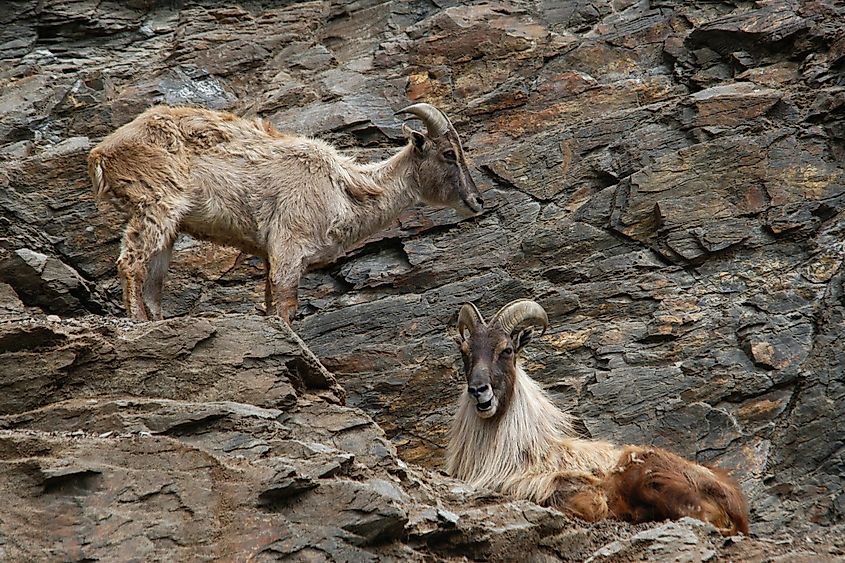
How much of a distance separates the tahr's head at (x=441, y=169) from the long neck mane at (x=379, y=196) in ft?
0.36

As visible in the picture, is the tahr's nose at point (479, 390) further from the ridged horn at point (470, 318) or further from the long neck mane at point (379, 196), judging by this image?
the long neck mane at point (379, 196)

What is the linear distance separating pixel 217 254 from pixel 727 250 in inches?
223

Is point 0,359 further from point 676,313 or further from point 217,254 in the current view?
point 676,313

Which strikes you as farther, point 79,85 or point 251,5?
point 251,5

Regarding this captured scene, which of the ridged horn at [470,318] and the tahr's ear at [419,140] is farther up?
the tahr's ear at [419,140]

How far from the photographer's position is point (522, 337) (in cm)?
1045

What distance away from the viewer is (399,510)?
6.96 metres

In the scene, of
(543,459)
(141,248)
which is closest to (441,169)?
(141,248)

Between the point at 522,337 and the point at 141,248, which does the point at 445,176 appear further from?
the point at 141,248

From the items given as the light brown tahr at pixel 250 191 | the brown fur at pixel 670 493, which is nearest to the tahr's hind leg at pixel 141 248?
the light brown tahr at pixel 250 191

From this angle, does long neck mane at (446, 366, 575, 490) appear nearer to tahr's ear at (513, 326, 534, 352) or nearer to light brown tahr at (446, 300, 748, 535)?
light brown tahr at (446, 300, 748, 535)

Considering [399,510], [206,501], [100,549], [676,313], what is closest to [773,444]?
[676,313]

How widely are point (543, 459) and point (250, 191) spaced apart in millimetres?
3817

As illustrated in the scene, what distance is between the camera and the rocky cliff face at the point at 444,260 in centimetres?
773
